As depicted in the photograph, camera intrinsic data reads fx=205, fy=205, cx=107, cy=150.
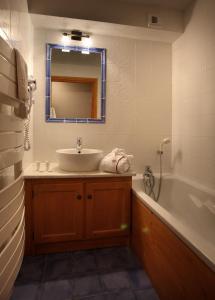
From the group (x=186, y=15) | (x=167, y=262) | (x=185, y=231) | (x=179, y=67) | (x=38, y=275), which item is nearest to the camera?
(x=185, y=231)

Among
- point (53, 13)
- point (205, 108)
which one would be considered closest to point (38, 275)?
point (205, 108)

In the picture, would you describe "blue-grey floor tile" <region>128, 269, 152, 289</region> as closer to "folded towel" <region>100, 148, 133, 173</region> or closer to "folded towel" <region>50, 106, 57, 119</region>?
"folded towel" <region>100, 148, 133, 173</region>

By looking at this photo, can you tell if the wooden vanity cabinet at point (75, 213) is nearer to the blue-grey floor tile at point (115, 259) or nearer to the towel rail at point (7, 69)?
the blue-grey floor tile at point (115, 259)

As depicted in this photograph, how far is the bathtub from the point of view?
998 millimetres

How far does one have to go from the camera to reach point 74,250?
188cm

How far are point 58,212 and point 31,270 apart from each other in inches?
18.6

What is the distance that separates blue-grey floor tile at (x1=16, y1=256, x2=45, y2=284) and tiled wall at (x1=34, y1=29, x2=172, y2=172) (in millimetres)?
978

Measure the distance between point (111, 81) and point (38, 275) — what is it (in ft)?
6.52

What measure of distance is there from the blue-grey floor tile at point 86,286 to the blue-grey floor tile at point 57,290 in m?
0.04

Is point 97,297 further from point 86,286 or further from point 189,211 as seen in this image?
point 189,211

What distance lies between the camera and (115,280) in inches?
59.3

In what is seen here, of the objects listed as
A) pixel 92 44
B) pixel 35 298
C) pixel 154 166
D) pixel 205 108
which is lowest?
pixel 35 298

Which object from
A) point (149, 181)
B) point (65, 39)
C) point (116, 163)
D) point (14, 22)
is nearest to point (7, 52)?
point (14, 22)

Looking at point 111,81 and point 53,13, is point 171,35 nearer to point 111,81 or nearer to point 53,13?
point 111,81
